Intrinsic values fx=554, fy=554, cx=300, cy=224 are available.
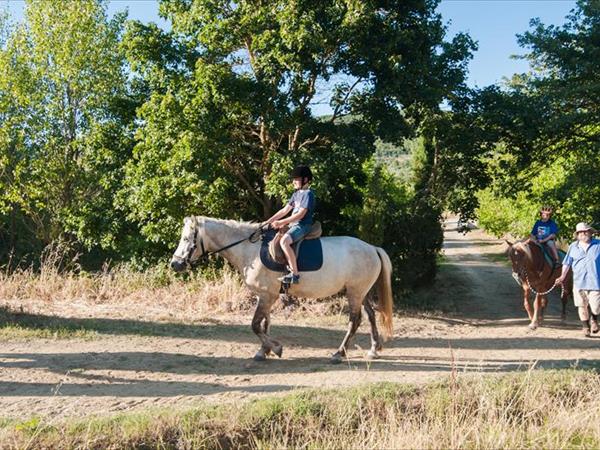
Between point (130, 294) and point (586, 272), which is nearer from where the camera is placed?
point (586, 272)

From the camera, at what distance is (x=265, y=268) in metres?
8.26

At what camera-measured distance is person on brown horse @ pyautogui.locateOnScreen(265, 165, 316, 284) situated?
7.98m

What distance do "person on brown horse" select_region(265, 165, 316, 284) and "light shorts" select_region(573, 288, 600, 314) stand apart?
20.2 feet

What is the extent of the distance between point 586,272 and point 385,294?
4.51m

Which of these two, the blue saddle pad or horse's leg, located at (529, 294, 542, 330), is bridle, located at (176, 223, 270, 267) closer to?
the blue saddle pad

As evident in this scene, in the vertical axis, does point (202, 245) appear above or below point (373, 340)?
above

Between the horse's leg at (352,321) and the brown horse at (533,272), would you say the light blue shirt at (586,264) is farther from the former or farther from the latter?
the horse's leg at (352,321)

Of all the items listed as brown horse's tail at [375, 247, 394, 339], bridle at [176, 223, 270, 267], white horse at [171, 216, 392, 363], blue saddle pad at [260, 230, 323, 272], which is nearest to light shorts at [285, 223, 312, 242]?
blue saddle pad at [260, 230, 323, 272]

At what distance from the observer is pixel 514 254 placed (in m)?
11.8

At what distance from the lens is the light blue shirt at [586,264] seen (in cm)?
1061

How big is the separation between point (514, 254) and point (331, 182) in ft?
15.5

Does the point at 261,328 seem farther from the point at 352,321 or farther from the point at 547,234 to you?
the point at 547,234

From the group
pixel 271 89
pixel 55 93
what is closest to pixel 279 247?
pixel 271 89

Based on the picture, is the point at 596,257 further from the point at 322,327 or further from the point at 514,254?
the point at 322,327
